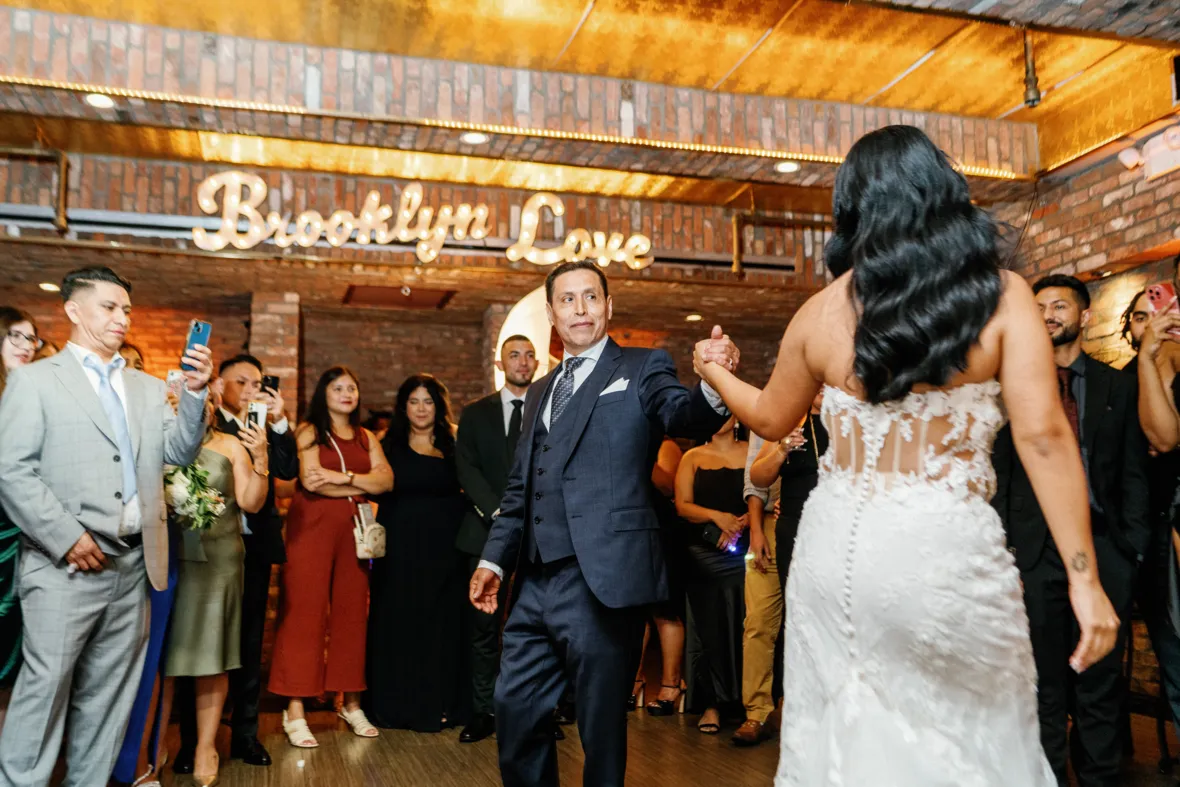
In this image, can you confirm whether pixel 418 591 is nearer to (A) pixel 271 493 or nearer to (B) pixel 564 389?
(A) pixel 271 493

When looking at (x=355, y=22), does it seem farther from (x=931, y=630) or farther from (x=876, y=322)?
(x=931, y=630)

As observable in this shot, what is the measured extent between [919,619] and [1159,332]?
2.35 m

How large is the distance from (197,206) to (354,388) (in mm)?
2701

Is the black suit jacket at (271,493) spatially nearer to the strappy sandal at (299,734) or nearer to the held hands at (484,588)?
the strappy sandal at (299,734)

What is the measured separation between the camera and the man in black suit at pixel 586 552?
2645 millimetres

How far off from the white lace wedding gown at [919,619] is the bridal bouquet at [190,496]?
2470 mm

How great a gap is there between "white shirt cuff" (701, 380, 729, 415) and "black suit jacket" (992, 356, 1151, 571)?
171 cm

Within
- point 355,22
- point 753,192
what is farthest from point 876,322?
point 753,192

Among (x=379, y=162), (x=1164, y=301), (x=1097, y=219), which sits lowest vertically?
(x=1164, y=301)

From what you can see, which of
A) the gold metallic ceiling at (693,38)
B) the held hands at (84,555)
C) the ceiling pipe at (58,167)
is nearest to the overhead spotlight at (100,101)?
the gold metallic ceiling at (693,38)

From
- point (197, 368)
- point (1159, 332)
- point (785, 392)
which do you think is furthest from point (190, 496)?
point (1159, 332)

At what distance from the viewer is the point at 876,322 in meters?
1.74

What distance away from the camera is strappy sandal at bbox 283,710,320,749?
4480mm

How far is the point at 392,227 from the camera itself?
23.2ft
